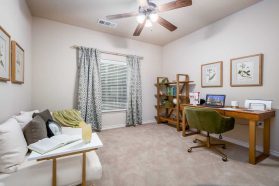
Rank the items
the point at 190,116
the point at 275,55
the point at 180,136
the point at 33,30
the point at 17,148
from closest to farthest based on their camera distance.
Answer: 1. the point at 17,148
2. the point at 275,55
3. the point at 190,116
4. the point at 33,30
5. the point at 180,136

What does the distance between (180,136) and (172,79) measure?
1.82 metres

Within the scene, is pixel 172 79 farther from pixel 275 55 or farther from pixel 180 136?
pixel 275 55

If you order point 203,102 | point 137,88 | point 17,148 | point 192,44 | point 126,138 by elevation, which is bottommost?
point 126,138

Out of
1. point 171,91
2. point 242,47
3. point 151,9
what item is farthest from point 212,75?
point 151,9

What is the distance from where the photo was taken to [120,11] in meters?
2.60

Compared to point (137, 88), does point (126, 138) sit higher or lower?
lower

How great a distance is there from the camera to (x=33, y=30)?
111 inches

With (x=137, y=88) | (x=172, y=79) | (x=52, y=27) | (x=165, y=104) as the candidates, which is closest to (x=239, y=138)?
(x=165, y=104)

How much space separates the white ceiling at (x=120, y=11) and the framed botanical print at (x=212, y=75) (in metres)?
0.97

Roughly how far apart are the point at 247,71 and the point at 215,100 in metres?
0.77

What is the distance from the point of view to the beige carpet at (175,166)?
1.57 m

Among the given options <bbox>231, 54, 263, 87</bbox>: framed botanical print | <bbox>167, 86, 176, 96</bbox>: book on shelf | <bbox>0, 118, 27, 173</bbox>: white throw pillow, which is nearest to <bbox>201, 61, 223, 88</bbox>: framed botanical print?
<bbox>231, 54, 263, 87</bbox>: framed botanical print

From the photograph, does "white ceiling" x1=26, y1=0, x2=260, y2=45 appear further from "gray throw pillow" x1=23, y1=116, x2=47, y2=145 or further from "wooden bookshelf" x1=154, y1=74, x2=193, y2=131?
"gray throw pillow" x1=23, y1=116, x2=47, y2=145

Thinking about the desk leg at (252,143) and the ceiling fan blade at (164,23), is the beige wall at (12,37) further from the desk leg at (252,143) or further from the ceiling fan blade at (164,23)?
the desk leg at (252,143)
